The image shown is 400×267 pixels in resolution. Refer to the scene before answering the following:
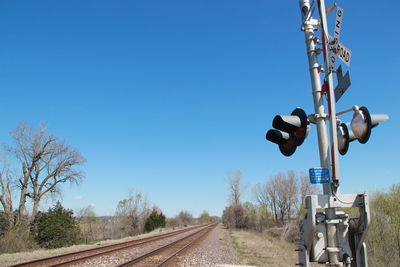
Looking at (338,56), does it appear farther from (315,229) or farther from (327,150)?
(315,229)

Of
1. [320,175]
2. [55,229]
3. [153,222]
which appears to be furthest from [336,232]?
[153,222]

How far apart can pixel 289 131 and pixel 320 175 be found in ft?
2.41

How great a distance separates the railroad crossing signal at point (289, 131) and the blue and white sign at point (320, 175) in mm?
501

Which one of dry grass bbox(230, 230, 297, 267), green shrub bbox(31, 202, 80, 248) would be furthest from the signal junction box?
green shrub bbox(31, 202, 80, 248)

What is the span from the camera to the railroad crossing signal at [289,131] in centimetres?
351

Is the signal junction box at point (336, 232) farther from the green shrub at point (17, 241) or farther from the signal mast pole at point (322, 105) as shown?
the green shrub at point (17, 241)

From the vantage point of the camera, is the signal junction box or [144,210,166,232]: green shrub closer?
the signal junction box

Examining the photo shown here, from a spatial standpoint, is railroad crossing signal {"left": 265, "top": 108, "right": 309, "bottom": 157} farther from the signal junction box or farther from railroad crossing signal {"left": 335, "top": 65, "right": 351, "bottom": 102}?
the signal junction box

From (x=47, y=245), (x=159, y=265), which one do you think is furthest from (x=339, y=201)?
(x=47, y=245)

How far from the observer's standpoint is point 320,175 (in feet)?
10.4

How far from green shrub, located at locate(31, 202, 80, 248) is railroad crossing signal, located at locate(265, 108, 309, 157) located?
2399cm

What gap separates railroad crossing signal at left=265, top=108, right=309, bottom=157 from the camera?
3.51 m

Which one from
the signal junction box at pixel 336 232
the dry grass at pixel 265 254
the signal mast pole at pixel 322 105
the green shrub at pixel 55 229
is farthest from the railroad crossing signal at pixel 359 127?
the green shrub at pixel 55 229

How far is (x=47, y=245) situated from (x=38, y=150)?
14.9 m
